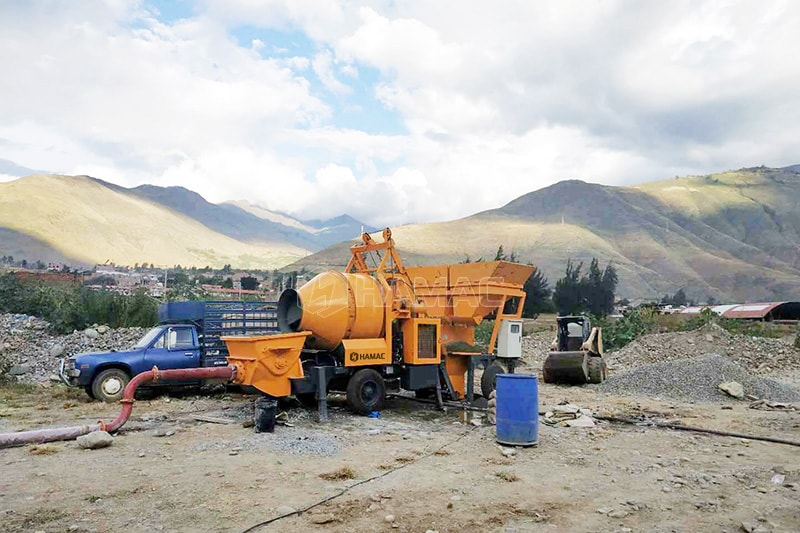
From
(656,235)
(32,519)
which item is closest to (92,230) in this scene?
(656,235)

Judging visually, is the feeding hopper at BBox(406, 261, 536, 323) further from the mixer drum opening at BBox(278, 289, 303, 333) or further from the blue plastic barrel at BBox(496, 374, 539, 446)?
the blue plastic barrel at BBox(496, 374, 539, 446)

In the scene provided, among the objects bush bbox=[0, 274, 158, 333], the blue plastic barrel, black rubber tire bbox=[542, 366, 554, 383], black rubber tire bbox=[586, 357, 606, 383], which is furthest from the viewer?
bush bbox=[0, 274, 158, 333]

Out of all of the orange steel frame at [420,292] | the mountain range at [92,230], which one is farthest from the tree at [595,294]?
the mountain range at [92,230]

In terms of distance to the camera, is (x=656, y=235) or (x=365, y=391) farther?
(x=656, y=235)

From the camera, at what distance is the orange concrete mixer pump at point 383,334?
1017 centimetres

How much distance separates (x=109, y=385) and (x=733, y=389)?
13.8 meters

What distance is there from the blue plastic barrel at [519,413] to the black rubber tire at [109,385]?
8.14m

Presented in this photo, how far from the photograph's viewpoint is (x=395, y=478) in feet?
22.2

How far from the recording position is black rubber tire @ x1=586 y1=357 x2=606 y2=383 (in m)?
16.9

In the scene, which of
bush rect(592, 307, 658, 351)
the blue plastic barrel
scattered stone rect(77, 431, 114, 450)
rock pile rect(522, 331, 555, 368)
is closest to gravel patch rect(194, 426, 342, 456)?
scattered stone rect(77, 431, 114, 450)

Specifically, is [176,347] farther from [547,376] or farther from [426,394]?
[547,376]

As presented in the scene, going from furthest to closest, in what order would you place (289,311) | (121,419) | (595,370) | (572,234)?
1. (572,234)
2. (595,370)
3. (289,311)
4. (121,419)

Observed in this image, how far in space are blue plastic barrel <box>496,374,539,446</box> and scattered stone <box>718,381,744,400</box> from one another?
313 inches

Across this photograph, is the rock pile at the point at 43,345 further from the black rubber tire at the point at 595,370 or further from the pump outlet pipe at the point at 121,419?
the black rubber tire at the point at 595,370
